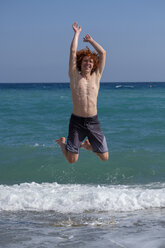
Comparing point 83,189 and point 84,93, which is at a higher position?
point 84,93

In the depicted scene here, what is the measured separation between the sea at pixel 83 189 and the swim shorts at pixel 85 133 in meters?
1.31

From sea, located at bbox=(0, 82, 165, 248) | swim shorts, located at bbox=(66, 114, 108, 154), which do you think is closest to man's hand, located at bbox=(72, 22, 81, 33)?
swim shorts, located at bbox=(66, 114, 108, 154)

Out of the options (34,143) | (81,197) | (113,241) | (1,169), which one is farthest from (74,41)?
(34,143)

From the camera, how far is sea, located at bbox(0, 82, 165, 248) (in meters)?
5.99

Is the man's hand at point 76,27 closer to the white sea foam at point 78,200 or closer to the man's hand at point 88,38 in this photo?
the man's hand at point 88,38

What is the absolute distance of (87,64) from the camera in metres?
6.20

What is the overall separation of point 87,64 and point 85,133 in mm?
1150

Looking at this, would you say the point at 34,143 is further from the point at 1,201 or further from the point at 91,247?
the point at 91,247

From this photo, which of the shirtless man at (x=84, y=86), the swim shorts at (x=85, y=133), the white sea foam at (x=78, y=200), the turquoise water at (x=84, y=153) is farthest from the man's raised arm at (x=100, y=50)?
the turquoise water at (x=84, y=153)

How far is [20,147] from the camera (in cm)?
1435

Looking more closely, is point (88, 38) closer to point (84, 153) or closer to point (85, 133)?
point (85, 133)

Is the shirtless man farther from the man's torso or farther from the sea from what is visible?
the sea

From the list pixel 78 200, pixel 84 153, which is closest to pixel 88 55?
pixel 78 200

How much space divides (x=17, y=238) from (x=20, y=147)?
8632 mm
